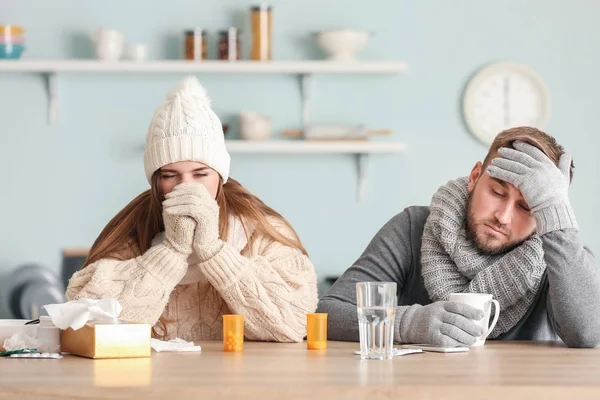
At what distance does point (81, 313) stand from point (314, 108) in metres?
2.81

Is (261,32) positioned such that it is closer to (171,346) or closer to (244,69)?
(244,69)

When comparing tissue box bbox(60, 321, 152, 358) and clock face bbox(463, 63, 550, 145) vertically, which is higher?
clock face bbox(463, 63, 550, 145)

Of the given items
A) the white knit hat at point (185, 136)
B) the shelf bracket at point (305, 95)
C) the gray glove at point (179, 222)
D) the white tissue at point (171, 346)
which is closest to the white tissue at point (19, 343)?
the white tissue at point (171, 346)

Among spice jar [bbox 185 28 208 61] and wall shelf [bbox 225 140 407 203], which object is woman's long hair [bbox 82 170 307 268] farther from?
spice jar [bbox 185 28 208 61]

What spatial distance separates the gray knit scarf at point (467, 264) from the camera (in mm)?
1916

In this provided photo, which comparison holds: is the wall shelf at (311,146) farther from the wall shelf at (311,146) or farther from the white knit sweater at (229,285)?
the white knit sweater at (229,285)

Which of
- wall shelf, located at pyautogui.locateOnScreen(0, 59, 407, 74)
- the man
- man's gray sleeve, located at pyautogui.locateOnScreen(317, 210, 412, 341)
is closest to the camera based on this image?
the man

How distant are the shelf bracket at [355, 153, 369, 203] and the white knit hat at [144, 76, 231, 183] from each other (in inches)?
84.0

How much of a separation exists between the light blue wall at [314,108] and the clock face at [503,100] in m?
0.05

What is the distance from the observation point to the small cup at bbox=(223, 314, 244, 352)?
1502mm

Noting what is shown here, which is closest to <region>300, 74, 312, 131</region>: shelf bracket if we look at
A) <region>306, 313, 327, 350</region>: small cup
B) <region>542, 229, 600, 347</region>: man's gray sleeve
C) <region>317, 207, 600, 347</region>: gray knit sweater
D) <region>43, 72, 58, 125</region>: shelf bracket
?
<region>43, 72, 58, 125</region>: shelf bracket

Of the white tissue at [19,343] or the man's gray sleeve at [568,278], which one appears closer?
the white tissue at [19,343]

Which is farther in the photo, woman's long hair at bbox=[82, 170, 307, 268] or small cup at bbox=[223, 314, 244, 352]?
woman's long hair at bbox=[82, 170, 307, 268]

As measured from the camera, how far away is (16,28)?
3.96 m
